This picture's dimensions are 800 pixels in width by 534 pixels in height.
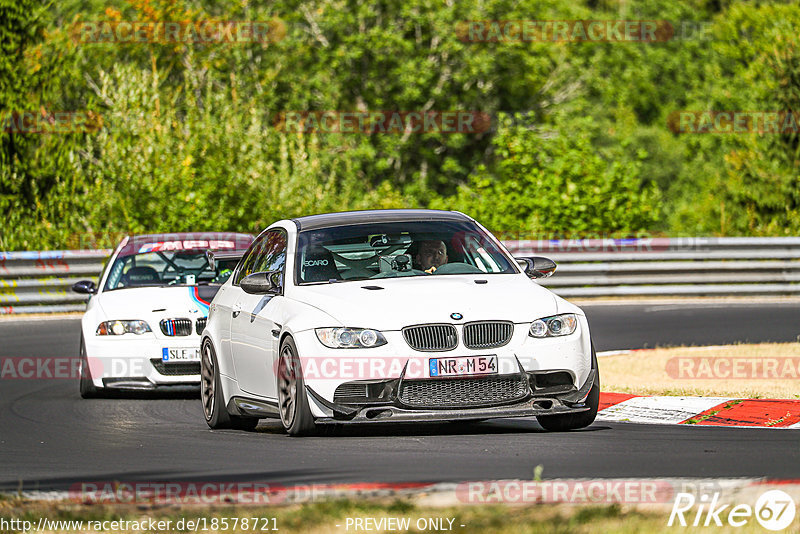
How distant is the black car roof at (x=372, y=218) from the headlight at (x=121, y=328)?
2956 mm

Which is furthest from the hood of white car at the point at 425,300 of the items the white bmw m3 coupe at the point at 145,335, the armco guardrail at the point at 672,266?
the armco guardrail at the point at 672,266

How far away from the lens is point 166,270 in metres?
14.6

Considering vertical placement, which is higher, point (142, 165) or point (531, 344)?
point (531, 344)

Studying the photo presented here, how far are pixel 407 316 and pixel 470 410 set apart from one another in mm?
705

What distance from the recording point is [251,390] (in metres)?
10.2

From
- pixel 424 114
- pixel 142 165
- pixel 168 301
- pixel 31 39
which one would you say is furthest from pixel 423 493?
pixel 424 114

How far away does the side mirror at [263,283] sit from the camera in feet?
32.7

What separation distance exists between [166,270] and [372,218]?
4570 millimetres

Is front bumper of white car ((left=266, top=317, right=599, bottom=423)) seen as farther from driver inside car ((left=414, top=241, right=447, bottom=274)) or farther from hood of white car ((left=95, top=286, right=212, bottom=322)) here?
hood of white car ((left=95, top=286, right=212, bottom=322))

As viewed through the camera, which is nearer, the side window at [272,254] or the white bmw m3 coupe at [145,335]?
the side window at [272,254]

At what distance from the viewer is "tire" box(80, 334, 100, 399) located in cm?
1331

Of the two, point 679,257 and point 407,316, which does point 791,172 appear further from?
point 407,316

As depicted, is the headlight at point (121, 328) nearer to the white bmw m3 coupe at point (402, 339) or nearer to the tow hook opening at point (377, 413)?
the white bmw m3 coupe at point (402, 339)

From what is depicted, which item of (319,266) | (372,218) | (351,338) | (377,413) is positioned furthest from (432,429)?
(372,218)
